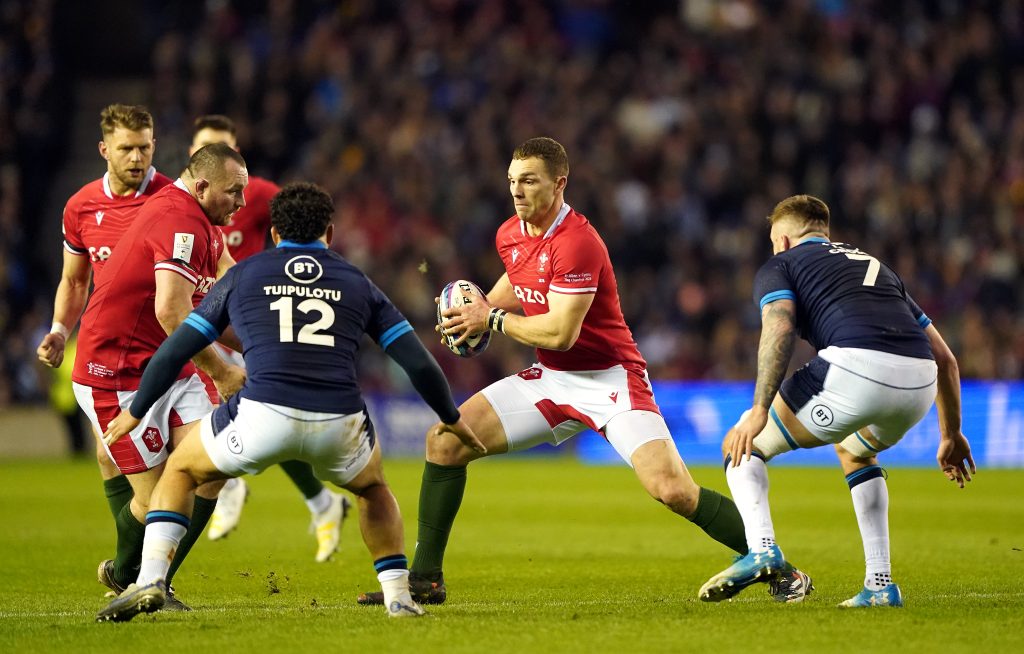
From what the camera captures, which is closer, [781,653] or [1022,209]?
[781,653]

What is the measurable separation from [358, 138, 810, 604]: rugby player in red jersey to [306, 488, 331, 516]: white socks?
191 centimetres

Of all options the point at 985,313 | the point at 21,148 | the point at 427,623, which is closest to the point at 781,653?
the point at 427,623

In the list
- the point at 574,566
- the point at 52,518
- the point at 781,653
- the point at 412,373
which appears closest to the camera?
the point at 781,653

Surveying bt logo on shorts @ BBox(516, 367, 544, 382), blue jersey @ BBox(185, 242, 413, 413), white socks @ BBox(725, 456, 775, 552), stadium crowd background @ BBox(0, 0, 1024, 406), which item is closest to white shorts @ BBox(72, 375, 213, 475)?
blue jersey @ BBox(185, 242, 413, 413)

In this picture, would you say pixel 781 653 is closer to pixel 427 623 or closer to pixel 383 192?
pixel 427 623

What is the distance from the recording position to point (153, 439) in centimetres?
717

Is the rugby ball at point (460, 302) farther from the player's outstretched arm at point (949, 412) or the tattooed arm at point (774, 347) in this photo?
the player's outstretched arm at point (949, 412)

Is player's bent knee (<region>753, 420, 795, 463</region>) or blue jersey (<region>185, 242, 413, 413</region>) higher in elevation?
blue jersey (<region>185, 242, 413, 413</region>)

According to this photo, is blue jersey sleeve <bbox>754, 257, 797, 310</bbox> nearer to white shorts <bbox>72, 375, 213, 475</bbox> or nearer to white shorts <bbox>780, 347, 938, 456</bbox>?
white shorts <bbox>780, 347, 938, 456</bbox>

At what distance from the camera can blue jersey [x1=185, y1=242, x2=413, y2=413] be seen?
6113mm

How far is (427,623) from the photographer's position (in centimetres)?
632

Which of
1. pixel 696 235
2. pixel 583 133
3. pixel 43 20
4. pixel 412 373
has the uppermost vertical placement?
pixel 43 20

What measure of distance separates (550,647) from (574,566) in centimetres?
350

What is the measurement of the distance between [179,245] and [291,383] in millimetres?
1323
